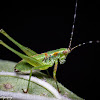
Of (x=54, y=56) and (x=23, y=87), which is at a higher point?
(x=54, y=56)

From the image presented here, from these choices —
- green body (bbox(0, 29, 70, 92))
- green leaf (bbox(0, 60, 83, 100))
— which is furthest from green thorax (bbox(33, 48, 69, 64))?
green leaf (bbox(0, 60, 83, 100))

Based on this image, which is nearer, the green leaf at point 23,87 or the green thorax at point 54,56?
the green leaf at point 23,87

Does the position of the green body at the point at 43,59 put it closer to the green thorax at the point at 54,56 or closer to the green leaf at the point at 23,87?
the green thorax at the point at 54,56

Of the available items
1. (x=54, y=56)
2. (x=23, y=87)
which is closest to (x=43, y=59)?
(x=54, y=56)

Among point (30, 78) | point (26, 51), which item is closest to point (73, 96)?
point (30, 78)

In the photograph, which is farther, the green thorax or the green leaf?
the green thorax

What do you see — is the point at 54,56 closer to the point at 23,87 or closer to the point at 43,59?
the point at 43,59

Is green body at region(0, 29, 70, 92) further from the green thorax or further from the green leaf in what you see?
the green leaf

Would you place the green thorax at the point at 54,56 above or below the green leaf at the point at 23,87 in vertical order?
above

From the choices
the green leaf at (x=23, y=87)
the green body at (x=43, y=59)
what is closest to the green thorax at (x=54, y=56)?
the green body at (x=43, y=59)

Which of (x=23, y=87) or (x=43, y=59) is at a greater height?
(x=43, y=59)

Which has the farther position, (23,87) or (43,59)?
(43,59)
